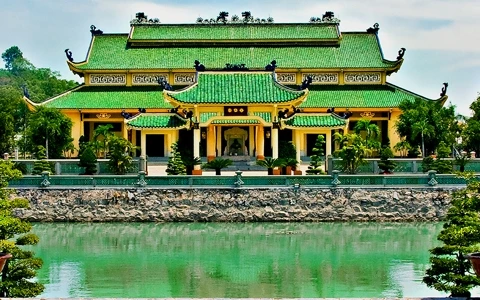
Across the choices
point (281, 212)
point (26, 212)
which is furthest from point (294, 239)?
point (26, 212)

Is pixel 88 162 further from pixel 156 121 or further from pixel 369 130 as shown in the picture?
pixel 369 130

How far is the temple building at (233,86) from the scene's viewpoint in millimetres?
42062

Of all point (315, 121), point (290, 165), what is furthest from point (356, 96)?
point (290, 165)

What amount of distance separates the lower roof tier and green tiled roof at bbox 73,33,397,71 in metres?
1.34

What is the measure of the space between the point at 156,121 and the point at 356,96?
513 inches

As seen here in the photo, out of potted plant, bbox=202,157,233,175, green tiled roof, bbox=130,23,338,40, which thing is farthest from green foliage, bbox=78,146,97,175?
green tiled roof, bbox=130,23,338,40

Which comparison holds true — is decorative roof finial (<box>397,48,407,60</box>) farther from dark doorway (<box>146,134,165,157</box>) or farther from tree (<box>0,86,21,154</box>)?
tree (<box>0,86,21,154</box>)

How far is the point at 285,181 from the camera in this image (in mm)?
32750

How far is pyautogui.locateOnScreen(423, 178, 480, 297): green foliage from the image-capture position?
1725cm

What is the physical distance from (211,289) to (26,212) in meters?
13.2

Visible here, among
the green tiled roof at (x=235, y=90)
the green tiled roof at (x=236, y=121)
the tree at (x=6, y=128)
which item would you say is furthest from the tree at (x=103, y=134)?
the green tiled roof at (x=236, y=121)

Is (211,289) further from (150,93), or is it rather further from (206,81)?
(150,93)

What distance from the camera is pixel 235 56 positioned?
5422cm

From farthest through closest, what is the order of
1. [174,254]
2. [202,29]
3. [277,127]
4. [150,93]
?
1. [202,29]
2. [150,93]
3. [277,127]
4. [174,254]
